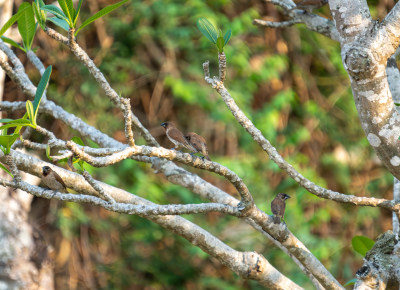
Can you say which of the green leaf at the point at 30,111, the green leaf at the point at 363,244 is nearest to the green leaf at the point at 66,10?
the green leaf at the point at 30,111

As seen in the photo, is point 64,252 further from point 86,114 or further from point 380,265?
point 380,265

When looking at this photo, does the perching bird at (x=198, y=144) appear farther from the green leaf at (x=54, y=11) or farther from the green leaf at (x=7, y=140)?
the green leaf at (x=7, y=140)

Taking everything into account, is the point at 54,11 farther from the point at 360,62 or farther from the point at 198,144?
the point at 360,62

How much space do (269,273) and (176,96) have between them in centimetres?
342

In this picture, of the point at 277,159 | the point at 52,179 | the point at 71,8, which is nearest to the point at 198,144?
the point at 277,159

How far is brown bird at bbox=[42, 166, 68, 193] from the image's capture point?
228 cm

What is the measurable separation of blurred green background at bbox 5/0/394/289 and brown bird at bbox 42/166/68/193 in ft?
8.13

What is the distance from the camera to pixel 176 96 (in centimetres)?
551

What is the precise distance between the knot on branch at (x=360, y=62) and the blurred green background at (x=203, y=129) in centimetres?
329

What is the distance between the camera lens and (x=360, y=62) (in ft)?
5.74

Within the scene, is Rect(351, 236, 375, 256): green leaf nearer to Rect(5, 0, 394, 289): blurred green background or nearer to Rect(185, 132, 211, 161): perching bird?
Rect(185, 132, 211, 161): perching bird

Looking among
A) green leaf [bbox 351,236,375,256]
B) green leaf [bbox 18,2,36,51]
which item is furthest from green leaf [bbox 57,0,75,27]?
green leaf [bbox 351,236,375,256]

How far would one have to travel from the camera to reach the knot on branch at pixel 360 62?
175 cm

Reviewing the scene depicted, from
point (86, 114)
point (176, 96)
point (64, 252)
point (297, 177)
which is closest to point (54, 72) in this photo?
point (86, 114)
